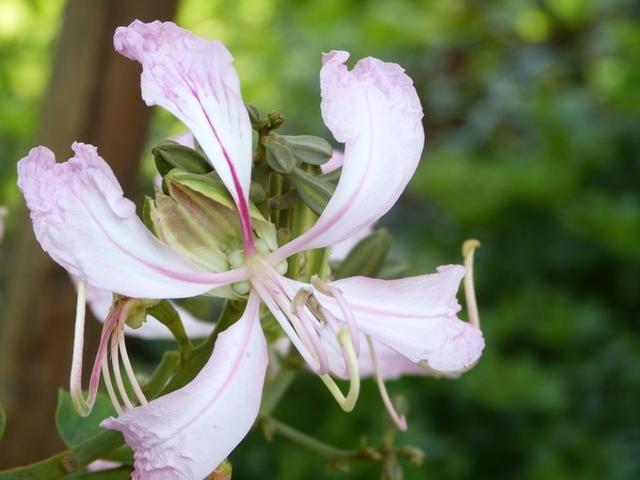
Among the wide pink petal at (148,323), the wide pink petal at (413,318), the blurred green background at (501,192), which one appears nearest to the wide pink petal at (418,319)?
the wide pink petal at (413,318)

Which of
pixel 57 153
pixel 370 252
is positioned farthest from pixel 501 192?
pixel 370 252

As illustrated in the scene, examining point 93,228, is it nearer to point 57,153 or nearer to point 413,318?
point 413,318

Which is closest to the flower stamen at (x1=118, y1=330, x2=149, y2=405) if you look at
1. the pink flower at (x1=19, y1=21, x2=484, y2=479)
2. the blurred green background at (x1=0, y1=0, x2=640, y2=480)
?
the pink flower at (x1=19, y1=21, x2=484, y2=479)

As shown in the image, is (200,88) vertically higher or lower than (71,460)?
higher

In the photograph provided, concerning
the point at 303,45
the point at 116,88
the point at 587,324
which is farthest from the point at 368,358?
the point at 303,45

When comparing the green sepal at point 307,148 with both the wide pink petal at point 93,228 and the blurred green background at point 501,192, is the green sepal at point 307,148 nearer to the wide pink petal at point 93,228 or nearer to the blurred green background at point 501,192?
the wide pink petal at point 93,228

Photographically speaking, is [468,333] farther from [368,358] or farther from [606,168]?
[606,168]
